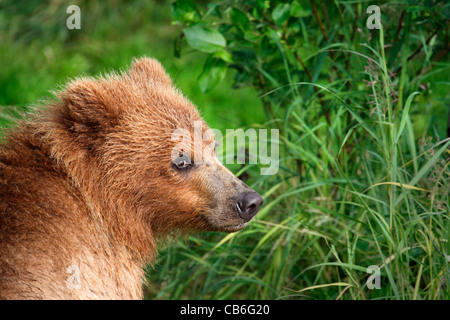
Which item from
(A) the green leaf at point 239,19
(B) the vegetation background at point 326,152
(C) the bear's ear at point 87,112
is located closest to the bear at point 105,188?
(C) the bear's ear at point 87,112

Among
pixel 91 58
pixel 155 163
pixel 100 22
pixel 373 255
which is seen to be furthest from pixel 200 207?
pixel 100 22

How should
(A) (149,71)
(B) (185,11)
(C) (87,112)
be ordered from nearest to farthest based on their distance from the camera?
(C) (87,112)
(A) (149,71)
(B) (185,11)

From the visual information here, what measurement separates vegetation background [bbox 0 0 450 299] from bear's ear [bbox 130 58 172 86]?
1.21 feet

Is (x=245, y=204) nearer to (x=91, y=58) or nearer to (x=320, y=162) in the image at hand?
(x=320, y=162)

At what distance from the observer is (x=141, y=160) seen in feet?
11.1

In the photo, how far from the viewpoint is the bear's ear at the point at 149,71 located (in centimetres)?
378

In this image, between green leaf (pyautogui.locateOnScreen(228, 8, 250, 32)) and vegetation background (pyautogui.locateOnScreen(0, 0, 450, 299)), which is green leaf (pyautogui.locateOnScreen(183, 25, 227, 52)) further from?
green leaf (pyautogui.locateOnScreen(228, 8, 250, 32))

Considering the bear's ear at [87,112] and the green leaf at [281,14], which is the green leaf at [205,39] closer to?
the green leaf at [281,14]

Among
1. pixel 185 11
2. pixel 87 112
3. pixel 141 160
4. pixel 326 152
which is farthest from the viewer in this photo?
pixel 185 11

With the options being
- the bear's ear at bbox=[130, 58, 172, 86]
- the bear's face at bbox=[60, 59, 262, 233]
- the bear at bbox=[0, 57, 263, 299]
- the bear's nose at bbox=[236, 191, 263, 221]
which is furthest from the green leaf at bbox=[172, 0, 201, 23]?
the bear's nose at bbox=[236, 191, 263, 221]

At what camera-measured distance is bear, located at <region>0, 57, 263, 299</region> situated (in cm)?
296

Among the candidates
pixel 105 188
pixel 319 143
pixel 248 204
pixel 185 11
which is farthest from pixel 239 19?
pixel 105 188

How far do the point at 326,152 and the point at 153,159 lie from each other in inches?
53.2

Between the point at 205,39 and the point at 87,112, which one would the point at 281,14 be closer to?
the point at 205,39
